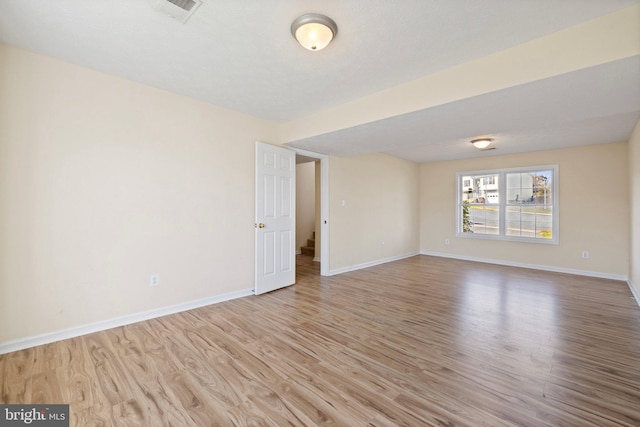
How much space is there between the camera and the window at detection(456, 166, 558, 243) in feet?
17.9

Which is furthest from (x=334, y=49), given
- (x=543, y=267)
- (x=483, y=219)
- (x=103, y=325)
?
(x=543, y=267)

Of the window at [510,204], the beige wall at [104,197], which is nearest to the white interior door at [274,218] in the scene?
the beige wall at [104,197]

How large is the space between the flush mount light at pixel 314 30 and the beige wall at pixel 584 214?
18.5 feet

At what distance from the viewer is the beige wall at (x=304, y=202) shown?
761 centimetres

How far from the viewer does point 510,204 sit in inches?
233

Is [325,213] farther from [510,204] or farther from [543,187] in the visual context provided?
[543,187]

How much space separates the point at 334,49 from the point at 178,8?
1149mm

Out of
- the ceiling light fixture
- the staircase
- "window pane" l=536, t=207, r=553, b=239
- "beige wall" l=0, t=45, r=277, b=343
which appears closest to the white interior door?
"beige wall" l=0, t=45, r=277, b=343

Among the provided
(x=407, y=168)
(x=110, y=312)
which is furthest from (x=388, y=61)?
(x=407, y=168)

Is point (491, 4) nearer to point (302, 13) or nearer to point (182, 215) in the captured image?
point (302, 13)

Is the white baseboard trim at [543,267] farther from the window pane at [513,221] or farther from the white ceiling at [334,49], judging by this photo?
the white ceiling at [334,49]

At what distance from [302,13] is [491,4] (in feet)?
4.03

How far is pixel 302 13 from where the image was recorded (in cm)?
183

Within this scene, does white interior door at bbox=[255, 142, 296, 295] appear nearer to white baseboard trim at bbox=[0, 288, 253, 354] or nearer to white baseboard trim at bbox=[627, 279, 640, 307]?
white baseboard trim at bbox=[0, 288, 253, 354]
